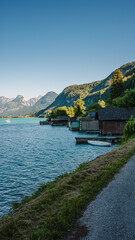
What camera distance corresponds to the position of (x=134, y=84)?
4838 inches

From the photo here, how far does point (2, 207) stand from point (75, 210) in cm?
760

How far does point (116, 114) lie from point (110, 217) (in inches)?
1682

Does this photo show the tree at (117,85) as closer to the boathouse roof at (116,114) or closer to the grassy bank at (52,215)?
the boathouse roof at (116,114)

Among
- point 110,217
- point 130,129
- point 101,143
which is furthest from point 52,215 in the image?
point 101,143

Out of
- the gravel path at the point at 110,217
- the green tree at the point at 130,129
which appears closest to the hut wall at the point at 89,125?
the green tree at the point at 130,129

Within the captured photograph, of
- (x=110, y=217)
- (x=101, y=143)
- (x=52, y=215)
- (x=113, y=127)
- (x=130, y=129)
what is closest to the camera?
(x=110, y=217)

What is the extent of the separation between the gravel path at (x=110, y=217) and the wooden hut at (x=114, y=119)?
128 ft

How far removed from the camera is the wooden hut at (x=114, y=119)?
1804 inches

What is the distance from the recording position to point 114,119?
150 ft

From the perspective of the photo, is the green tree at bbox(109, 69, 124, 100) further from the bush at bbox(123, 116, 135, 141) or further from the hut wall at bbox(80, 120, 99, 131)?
the bush at bbox(123, 116, 135, 141)

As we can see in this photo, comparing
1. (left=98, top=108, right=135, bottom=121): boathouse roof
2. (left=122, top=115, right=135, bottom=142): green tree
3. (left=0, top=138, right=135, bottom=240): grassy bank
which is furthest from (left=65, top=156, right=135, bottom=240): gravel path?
(left=98, top=108, right=135, bottom=121): boathouse roof

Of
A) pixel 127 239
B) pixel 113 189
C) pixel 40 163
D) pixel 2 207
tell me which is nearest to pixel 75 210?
pixel 127 239

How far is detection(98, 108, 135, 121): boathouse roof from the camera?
4550cm

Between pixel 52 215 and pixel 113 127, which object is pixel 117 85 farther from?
pixel 52 215
